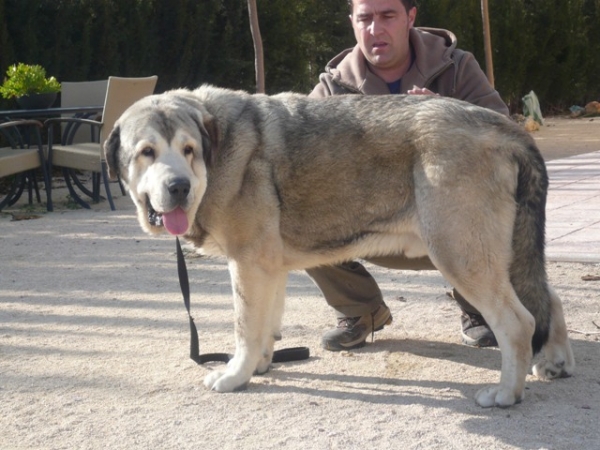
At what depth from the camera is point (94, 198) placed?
9828 millimetres

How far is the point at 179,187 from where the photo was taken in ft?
12.4

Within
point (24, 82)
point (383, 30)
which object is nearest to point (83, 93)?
point (24, 82)

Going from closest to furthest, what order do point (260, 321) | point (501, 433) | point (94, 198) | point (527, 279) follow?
1. point (501, 433)
2. point (527, 279)
3. point (260, 321)
4. point (94, 198)

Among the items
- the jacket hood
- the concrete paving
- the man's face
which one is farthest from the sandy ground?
the man's face

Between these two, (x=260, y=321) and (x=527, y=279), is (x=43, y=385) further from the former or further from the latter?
(x=527, y=279)

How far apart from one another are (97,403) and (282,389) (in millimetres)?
809

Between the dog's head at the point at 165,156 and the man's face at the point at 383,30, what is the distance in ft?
3.98

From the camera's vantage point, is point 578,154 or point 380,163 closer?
point 380,163

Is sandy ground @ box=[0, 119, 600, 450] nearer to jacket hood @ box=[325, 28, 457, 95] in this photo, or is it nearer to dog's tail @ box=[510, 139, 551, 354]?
dog's tail @ box=[510, 139, 551, 354]

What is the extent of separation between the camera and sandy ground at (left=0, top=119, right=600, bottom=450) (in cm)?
355

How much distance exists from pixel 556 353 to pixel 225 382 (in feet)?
4.85

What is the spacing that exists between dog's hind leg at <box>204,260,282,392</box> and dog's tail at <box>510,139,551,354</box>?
107cm

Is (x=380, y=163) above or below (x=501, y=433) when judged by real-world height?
above

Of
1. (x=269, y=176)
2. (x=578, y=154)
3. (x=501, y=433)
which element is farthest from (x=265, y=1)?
(x=501, y=433)
